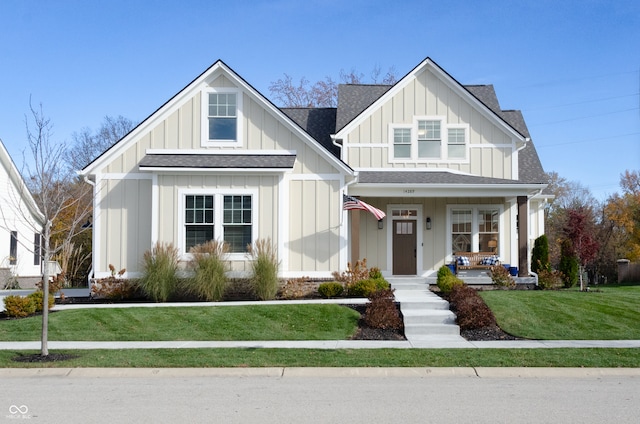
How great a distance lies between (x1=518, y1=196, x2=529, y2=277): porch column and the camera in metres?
19.7

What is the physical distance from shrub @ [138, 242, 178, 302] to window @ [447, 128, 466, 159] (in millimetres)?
9869

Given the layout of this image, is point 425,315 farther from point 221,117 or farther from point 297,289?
point 221,117

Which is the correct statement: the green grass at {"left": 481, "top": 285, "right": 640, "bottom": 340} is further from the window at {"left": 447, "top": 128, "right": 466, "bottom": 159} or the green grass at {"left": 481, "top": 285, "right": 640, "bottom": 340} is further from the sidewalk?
the window at {"left": 447, "top": 128, "right": 466, "bottom": 159}

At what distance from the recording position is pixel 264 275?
16734mm

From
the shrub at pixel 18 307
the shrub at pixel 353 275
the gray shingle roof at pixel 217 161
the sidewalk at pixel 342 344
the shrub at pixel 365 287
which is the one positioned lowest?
the sidewalk at pixel 342 344

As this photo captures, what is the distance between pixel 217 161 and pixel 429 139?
291 inches

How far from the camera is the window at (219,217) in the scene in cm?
1791

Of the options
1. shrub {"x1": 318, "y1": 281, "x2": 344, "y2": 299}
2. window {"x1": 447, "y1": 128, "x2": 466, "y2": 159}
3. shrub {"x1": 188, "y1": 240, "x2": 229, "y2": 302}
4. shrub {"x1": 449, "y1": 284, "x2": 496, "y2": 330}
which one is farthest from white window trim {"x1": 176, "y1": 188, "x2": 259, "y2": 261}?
window {"x1": 447, "y1": 128, "x2": 466, "y2": 159}

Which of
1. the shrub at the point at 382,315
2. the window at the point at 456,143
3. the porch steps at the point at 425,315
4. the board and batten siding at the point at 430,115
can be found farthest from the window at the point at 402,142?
the shrub at the point at 382,315

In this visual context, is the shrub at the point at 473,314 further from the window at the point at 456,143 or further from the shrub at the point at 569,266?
the shrub at the point at 569,266

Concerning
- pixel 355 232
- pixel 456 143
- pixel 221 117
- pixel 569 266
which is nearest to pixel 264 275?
pixel 355 232

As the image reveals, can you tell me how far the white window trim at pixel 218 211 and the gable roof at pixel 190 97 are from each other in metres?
2.22
